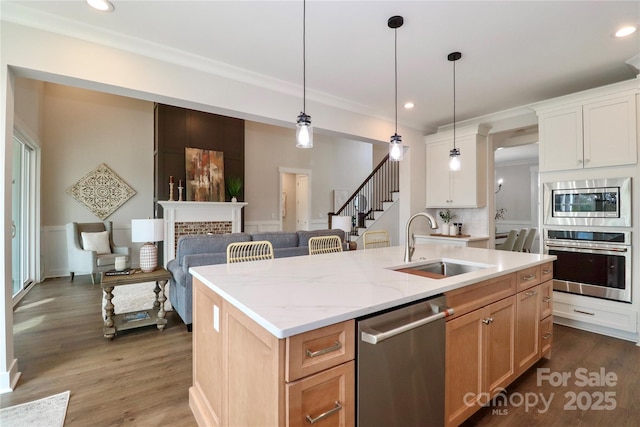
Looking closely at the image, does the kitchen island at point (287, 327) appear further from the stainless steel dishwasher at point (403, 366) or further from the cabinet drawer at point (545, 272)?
the cabinet drawer at point (545, 272)

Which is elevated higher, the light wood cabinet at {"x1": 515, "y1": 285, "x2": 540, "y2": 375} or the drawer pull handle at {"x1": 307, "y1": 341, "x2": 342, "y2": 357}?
the drawer pull handle at {"x1": 307, "y1": 341, "x2": 342, "y2": 357}

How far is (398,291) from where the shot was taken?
56.1 inches

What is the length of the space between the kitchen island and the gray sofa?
1.27 metres

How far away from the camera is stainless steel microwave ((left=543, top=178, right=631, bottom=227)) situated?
A: 9.80 feet

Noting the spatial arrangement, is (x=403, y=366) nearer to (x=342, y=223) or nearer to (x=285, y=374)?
(x=285, y=374)

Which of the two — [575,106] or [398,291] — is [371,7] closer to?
[398,291]

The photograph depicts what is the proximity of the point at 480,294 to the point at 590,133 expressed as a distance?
9.05 feet

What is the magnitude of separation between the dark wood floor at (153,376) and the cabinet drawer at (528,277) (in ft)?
2.46

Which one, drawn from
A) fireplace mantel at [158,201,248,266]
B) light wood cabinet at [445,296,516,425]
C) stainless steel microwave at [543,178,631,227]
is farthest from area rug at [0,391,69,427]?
stainless steel microwave at [543,178,631,227]

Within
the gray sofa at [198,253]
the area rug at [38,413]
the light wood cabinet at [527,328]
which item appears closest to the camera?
the area rug at [38,413]

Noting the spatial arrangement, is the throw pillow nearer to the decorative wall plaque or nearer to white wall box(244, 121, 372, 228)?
the decorative wall plaque

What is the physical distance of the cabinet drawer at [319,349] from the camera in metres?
1.02

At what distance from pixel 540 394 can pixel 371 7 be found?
121 inches

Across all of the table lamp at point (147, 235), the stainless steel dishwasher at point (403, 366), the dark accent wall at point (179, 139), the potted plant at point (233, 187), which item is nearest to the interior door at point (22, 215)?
the dark accent wall at point (179, 139)
